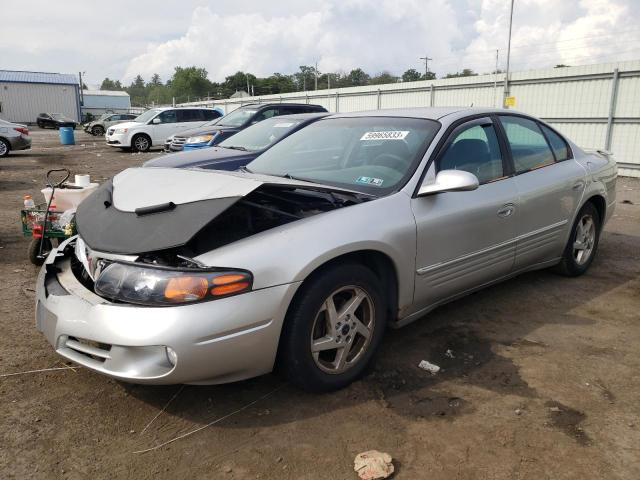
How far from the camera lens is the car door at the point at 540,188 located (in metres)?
4.00

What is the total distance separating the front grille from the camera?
250cm

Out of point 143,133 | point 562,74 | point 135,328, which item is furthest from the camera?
point 143,133

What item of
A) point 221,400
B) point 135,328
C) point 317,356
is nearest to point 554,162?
point 317,356

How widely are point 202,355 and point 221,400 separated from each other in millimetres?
585

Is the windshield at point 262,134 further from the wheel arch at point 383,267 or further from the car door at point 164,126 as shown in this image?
the car door at point 164,126

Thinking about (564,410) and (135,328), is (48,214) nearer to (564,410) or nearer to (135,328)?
(135,328)

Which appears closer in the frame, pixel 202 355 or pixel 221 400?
pixel 202 355

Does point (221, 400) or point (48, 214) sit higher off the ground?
point (48, 214)

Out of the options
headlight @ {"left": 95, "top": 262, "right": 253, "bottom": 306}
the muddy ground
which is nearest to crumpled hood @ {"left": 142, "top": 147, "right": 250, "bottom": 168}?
the muddy ground

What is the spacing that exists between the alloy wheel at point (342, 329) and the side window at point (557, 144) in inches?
101

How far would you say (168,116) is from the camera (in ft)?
65.9

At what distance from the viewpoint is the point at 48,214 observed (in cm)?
505

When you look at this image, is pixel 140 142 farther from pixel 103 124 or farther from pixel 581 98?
pixel 103 124

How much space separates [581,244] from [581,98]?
11.0m
